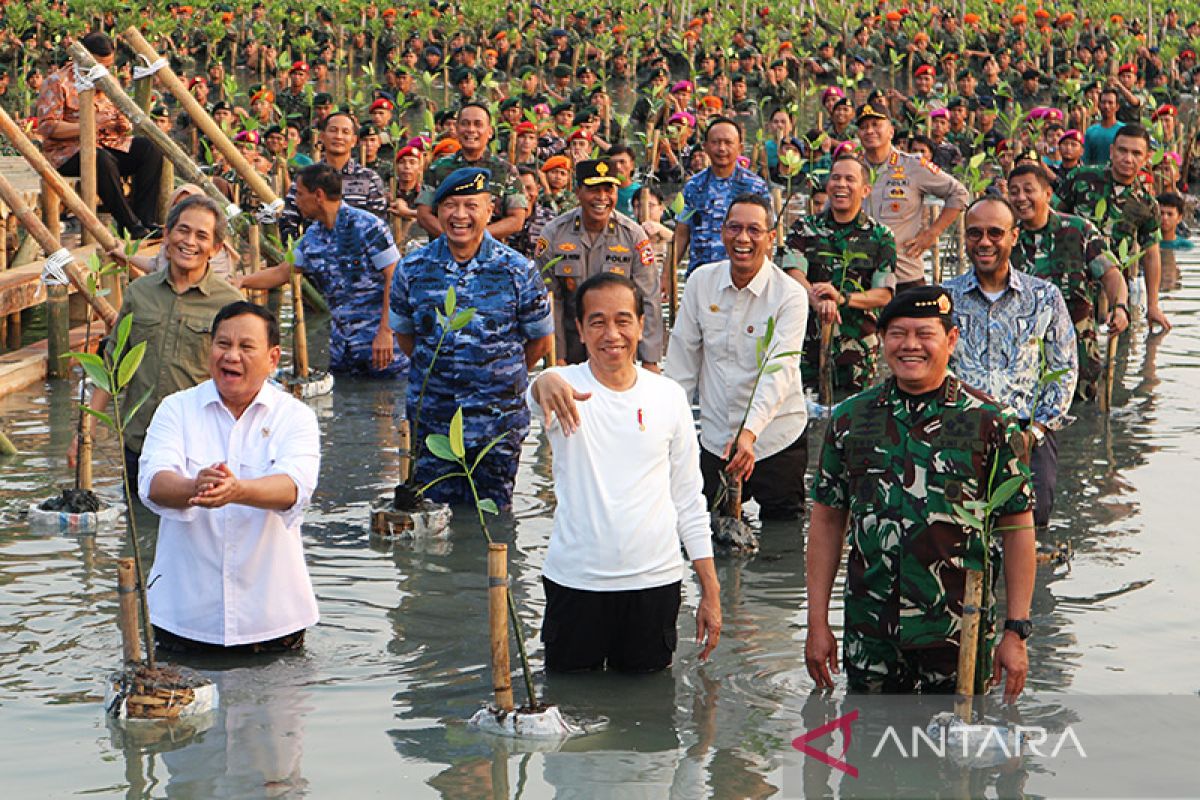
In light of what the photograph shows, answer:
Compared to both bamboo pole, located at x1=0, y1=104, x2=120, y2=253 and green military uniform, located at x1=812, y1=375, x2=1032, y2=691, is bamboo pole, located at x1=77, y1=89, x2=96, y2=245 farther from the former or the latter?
green military uniform, located at x1=812, y1=375, x2=1032, y2=691

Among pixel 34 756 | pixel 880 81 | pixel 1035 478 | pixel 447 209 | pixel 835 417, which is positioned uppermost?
pixel 880 81

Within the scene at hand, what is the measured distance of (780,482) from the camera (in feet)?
27.5

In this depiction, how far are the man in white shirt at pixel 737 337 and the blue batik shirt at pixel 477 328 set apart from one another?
709 mm

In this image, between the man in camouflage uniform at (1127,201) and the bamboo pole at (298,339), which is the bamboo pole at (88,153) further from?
the man in camouflage uniform at (1127,201)

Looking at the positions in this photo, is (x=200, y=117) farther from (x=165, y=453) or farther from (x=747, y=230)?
(x=165, y=453)

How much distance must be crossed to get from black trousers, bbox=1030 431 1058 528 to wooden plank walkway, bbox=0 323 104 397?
5.97m

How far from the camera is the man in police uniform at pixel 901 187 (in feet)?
37.9

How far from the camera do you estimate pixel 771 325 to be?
761 cm

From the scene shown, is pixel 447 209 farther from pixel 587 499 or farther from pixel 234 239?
pixel 234 239

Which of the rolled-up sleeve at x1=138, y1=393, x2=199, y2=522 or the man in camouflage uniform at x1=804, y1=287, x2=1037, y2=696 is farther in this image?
the rolled-up sleeve at x1=138, y1=393, x2=199, y2=522

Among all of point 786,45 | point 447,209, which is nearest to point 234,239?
point 447,209

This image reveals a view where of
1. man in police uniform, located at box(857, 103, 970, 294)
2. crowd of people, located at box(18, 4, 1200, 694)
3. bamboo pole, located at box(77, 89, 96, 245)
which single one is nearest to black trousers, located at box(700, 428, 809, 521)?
crowd of people, located at box(18, 4, 1200, 694)

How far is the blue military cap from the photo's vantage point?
8.05 metres

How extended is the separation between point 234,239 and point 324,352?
1.55 m
